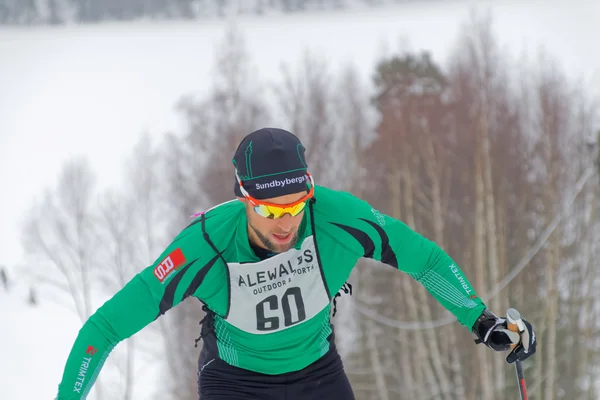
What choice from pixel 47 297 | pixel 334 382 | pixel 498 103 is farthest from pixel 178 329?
pixel 334 382

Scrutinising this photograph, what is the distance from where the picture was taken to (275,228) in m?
2.02

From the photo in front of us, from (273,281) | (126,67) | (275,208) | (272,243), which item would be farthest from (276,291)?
(126,67)

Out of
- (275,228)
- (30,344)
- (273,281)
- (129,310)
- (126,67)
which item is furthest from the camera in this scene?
(126,67)

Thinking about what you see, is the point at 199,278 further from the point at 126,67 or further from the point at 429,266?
the point at 126,67

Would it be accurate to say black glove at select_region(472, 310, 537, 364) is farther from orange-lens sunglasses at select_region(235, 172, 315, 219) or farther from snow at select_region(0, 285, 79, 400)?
snow at select_region(0, 285, 79, 400)

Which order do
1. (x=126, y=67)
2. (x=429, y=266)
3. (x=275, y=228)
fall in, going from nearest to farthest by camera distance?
(x=275, y=228) < (x=429, y=266) < (x=126, y=67)

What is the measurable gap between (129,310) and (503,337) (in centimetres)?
122

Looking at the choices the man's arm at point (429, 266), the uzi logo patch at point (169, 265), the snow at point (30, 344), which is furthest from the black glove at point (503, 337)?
the snow at point (30, 344)

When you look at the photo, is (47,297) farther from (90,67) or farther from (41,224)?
(90,67)

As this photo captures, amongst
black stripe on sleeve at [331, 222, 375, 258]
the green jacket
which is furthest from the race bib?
black stripe on sleeve at [331, 222, 375, 258]

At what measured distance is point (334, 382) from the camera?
2291 millimetres

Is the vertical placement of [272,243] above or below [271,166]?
below

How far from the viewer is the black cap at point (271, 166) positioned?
6.43 feet

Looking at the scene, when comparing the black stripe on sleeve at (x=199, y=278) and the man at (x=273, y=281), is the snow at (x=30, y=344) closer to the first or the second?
the man at (x=273, y=281)
